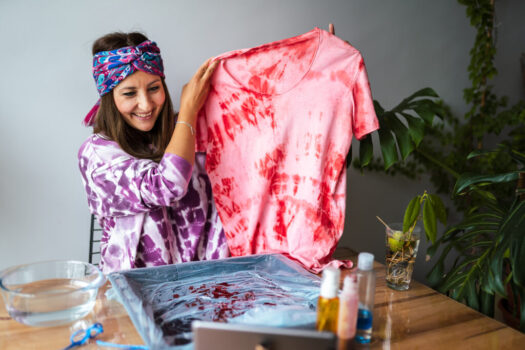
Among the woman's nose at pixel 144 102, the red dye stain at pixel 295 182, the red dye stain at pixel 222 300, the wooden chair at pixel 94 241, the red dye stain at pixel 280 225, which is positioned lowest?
the wooden chair at pixel 94 241

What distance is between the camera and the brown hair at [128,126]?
1.28 meters

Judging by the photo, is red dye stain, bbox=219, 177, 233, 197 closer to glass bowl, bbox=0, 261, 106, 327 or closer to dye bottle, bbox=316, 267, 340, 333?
glass bowl, bbox=0, 261, 106, 327

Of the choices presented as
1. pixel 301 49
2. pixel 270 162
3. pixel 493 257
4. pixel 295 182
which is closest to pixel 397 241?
pixel 493 257

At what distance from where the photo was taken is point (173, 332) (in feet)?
2.75

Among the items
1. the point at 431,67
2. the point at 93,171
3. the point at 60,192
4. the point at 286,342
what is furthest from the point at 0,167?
the point at 431,67

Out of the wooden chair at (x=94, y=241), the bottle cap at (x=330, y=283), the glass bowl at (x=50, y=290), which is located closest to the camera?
the bottle cap at (x=330, y=283)

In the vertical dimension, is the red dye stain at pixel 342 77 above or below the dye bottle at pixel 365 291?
above

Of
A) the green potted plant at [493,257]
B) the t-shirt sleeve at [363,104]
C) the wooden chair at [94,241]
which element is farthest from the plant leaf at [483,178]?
the wooden chair at [94,241]

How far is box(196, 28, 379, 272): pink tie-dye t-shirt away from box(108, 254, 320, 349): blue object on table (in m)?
0.18

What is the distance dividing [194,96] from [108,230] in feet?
1.76

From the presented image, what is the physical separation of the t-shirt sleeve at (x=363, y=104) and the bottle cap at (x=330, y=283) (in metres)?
0.67

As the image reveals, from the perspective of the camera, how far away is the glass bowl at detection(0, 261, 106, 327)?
84 centimetres

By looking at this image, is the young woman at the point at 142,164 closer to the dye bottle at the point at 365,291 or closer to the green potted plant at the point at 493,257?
the dye bottle at the point at 365,291

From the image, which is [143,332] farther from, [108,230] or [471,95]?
[471,95]
